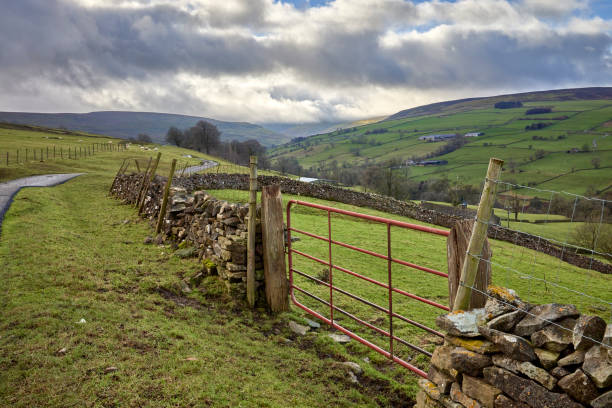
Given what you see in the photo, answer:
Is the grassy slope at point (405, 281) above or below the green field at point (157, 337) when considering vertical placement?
below

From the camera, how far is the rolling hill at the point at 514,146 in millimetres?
74688

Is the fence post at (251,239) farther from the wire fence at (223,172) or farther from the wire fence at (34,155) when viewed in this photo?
the wire fence at (34,155)

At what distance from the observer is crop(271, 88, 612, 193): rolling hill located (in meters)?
74.7

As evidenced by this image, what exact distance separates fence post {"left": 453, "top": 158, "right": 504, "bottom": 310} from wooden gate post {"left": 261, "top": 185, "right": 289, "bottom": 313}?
3.50 m

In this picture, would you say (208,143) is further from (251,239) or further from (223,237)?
(251,239)

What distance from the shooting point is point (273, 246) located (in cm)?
629

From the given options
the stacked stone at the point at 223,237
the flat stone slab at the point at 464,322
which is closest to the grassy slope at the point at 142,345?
the stacked stone at the point at 223,237

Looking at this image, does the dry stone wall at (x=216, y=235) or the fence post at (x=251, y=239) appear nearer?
the fence post at (x=251, y=239)

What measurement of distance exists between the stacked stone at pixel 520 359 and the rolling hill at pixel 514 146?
52.7 m

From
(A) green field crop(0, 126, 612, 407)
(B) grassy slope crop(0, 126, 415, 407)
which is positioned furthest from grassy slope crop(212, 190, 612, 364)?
(B) grassy slope crop(0, 126, 415, 407)

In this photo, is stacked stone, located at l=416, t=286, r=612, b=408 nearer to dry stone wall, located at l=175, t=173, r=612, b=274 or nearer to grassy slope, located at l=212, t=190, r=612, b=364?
grassy slope, located at l=212, t=190, r=612, b=364

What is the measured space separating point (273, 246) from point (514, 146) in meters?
113

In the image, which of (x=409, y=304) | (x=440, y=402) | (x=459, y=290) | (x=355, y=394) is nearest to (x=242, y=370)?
(x=355, y=394)

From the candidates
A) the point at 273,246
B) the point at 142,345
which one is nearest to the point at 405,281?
the point at 273,246
